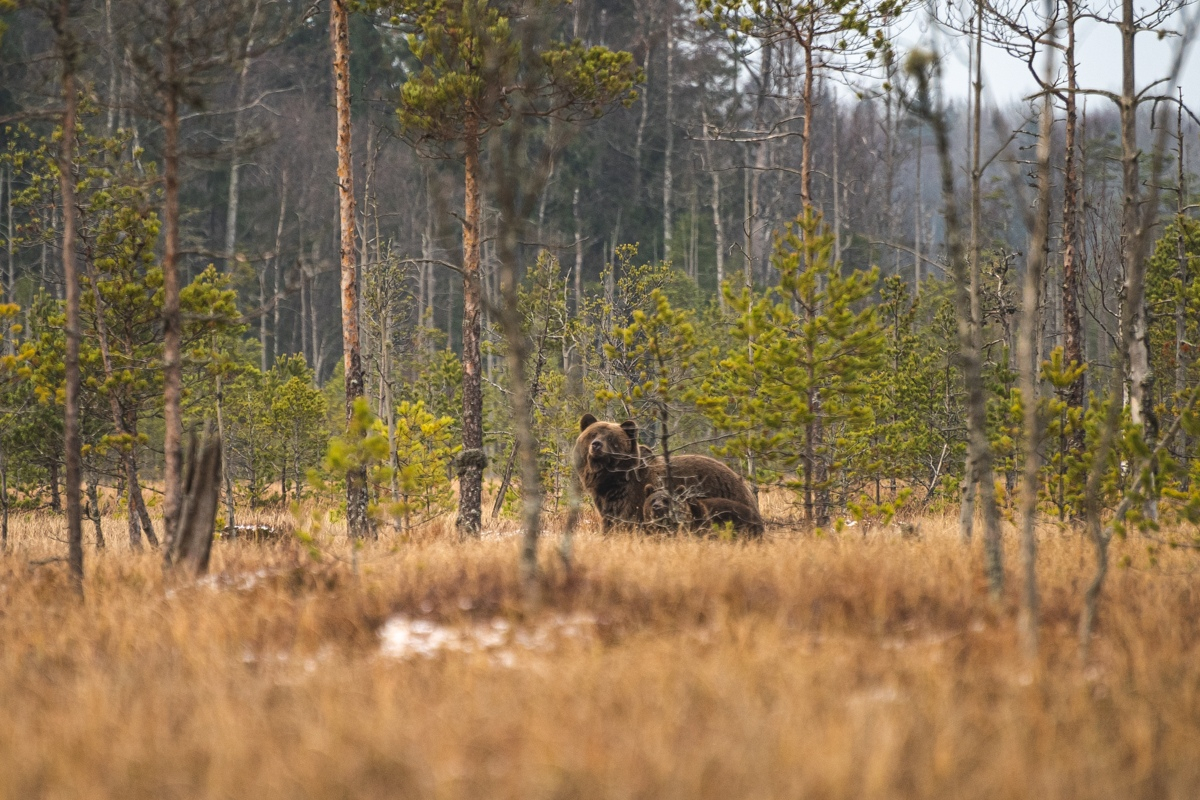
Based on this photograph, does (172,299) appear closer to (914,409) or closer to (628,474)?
(628,474)

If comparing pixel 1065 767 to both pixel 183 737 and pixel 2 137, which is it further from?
pixel 2 137

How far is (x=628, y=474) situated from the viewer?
1022 centimetres

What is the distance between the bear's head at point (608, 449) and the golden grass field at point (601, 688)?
11.6 ft

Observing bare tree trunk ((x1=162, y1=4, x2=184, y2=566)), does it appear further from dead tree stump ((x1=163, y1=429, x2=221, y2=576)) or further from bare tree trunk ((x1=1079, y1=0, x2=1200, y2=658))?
bare tree trunk ((x1=1079, y1=0, x2=1200, y2=658))

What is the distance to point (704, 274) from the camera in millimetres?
41812

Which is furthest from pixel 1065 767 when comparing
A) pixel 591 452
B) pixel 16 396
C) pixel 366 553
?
pixel 16 396

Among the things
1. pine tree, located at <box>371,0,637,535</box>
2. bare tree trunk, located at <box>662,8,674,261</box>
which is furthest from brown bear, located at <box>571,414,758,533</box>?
bare tree trunk, located at <box>662,8,674,261</box>

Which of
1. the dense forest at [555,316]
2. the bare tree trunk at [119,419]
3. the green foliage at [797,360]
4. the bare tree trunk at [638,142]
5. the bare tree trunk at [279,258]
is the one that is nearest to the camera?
the dense forest at [555,316]

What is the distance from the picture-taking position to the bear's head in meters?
9.83

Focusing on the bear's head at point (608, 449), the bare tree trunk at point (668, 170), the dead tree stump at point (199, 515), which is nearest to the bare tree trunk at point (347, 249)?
the bear's head at point (608, 449)

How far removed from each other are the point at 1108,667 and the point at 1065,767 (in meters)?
1.28

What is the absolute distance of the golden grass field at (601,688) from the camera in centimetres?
317

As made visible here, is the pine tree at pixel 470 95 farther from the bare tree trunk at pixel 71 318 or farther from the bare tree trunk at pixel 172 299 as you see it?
the bare tree trunk at pixel 71 318

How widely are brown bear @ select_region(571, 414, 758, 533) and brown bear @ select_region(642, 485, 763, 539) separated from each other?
18 cm
